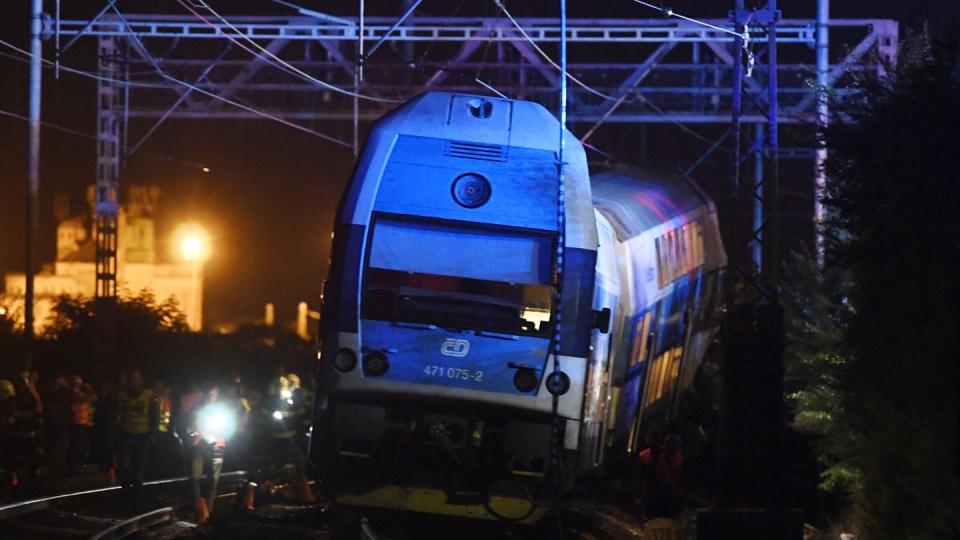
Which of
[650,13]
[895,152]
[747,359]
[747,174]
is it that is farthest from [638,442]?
[650,13]

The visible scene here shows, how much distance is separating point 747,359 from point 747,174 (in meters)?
8.73

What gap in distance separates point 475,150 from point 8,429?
9.41 metres

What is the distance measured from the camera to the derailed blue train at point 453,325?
43.4ft

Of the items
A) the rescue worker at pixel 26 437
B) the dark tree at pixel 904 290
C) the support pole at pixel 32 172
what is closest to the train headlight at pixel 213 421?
the rescue worker at pixel 26 437

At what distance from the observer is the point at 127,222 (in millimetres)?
69312

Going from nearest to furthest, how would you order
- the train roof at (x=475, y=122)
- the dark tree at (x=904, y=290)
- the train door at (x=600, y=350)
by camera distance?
the dark tree at (x=904, y=290) < the train roof at (x=475, y=122) < the train door at (x=600, y=350)

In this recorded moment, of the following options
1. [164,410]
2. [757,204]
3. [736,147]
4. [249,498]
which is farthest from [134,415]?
[757,204]

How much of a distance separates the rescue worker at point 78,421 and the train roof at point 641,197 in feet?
25.8

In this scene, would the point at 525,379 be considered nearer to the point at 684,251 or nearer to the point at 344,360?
the point at 344,360

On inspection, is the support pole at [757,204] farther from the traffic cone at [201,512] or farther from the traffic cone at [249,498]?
the traffic cone at [201,512]

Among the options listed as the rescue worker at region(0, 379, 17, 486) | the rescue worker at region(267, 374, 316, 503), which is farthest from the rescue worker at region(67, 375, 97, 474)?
the rescue worker at region(267, 374, 316, 503)

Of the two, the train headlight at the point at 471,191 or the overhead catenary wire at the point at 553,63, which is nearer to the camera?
the train headlight at the point at 471,191

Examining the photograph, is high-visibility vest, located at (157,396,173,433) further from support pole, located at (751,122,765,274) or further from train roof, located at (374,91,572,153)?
support pole, located at (751,122,765,274)

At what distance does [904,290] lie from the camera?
10.3 meters
